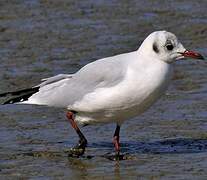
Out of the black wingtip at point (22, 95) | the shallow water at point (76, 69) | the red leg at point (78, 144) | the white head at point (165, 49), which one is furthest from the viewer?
the black wingtip at point (22, 95)

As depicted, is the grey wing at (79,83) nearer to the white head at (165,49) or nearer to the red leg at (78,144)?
the red leg at (78,144)

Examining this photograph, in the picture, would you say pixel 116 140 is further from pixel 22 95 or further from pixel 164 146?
pixel 22 95

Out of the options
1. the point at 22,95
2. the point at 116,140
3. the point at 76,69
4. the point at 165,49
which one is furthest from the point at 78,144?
the point at 76,69

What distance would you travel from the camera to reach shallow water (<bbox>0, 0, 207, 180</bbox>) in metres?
8.38

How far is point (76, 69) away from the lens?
12.0 metres

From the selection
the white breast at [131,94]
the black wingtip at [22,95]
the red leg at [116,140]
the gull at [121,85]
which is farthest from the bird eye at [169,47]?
the black wingtip at [22,95]

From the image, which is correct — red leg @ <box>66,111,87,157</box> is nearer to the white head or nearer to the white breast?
the white breast

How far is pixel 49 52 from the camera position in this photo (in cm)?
1269

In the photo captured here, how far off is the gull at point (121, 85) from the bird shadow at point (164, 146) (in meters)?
0.19

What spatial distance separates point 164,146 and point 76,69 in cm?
319

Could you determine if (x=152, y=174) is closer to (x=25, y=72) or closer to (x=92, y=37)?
(x=25, y=72)

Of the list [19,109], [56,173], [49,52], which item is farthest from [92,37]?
[56,173]

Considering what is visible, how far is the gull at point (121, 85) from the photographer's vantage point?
844 cm

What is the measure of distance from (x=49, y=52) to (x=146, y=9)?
2645 mm
